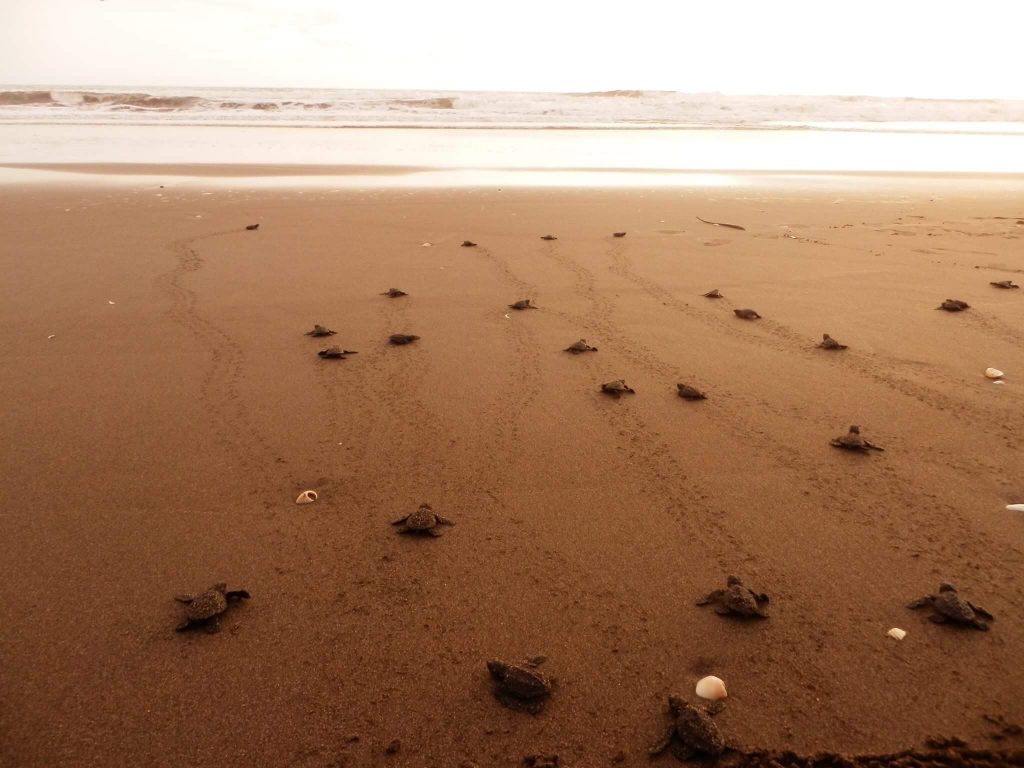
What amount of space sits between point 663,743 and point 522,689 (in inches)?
14.8

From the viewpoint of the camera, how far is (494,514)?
105 inches

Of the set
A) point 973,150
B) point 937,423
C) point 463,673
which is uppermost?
point 973,150

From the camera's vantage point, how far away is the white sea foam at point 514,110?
25.7 meters

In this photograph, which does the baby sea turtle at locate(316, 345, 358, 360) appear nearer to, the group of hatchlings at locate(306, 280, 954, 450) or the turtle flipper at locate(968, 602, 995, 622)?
the group of hatchlings at locate(306, 280, 954, 450)

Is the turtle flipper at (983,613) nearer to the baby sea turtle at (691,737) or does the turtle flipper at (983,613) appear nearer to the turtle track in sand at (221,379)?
the baby sea turtle at (691,737)

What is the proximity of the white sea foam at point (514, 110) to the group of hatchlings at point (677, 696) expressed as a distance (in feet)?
78.0

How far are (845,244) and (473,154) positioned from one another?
414 inches

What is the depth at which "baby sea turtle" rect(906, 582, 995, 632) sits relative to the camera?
2051mm

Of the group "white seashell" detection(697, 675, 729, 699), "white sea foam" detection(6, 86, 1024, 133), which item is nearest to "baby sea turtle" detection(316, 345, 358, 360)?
"white seashell" detection(697, 675, 729, 699)

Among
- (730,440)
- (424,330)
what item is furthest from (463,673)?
(424,330)

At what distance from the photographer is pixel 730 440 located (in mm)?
3186

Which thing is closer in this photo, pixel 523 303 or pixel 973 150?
pixel 523 303

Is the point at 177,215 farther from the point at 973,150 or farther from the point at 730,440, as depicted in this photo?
the point at 973,150

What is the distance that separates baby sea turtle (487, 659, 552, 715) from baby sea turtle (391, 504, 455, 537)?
0.73 meters
